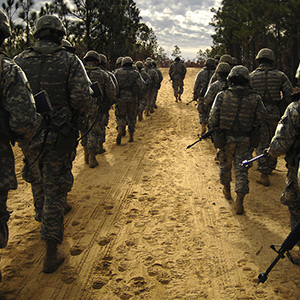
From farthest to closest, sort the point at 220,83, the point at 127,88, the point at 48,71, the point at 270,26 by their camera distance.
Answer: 1. the point at 270,26
2. the point at 127,88
3. the point at 220,83
4. the point at 48,71

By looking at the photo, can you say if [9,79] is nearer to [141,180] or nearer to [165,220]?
[165,220]

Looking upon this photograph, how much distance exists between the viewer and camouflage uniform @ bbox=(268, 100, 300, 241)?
3.20 meters

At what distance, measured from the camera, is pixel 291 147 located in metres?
3.33

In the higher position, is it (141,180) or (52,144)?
(52,144)

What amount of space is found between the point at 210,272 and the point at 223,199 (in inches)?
82.1

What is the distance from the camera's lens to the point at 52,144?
3.40 m

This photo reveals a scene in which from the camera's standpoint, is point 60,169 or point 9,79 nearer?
point 9,79

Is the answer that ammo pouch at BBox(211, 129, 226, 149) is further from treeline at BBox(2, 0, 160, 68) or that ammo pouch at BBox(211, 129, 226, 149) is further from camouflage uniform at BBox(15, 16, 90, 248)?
treeline at BBox(2, 0, 160, 68)

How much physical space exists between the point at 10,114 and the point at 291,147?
8.95 ft

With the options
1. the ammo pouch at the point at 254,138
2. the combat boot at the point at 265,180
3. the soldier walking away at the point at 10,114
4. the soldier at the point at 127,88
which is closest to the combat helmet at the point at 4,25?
the soldier walking away at the point at 10,114

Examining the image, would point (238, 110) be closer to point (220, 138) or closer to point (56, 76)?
point (220, 138)

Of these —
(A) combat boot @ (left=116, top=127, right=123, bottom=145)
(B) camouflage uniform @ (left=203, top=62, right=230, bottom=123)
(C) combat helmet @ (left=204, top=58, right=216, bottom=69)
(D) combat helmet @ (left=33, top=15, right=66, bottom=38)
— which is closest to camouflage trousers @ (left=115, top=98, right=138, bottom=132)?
(A) combat boot @ (left=116, top=127, right=123, bottom=145)

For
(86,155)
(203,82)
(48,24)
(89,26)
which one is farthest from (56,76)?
(89,26)

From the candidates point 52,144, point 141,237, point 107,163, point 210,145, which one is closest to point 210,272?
point 141,237
